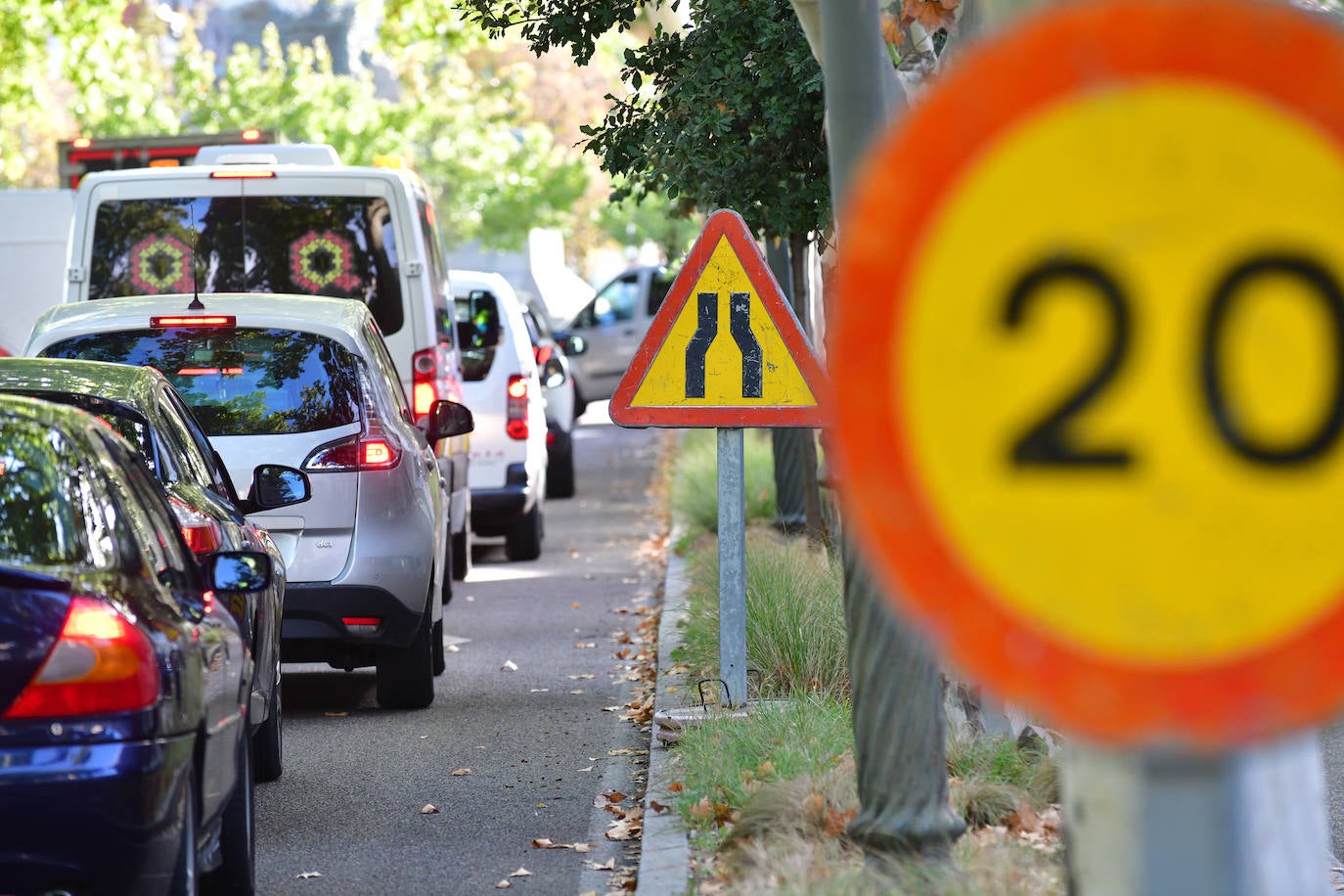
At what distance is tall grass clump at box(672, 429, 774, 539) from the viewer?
52.7 feet

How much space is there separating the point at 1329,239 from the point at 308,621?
7.05 meters

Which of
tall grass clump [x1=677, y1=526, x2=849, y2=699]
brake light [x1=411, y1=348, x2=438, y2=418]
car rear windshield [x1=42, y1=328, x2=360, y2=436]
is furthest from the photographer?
brake light [x1=411, y1=348, x2=438, y2=418]

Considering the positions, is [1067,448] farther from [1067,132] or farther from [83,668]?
[83,668]

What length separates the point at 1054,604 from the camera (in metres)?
2.28

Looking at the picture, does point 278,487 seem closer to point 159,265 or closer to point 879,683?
point 879,683

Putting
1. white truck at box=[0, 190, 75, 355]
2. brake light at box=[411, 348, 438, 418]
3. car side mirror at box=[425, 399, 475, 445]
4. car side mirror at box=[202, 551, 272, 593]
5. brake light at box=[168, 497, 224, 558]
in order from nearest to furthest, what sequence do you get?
car side mirror at box=[202, 551, 272, 593] → brake light at box=[168, 497, 224, 558] → car side mirror at box=[425, 399, 475, 445] → brake light at box=[411, 348, 438, 418] → white truck at box=[0, 190, 75, 355]

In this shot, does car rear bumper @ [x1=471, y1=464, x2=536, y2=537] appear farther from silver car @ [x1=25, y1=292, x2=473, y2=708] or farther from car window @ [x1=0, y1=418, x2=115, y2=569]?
car window @ [x1=0, y1=418, x2=115, y2=569]

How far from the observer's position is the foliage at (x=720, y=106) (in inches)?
421

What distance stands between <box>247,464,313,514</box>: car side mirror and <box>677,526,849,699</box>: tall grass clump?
195 cm

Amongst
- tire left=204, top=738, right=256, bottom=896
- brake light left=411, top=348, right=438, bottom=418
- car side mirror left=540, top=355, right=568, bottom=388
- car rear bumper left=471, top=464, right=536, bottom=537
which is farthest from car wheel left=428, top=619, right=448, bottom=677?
car side mirror left=540, top=355, right=568, bottom=388

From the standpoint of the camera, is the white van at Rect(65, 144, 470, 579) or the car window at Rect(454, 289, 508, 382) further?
the car window at Rect(454, 289, 508, 382)

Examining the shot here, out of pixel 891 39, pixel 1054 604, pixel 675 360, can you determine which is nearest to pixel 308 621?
pixel 675 360

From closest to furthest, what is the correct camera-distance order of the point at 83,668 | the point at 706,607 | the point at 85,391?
the point at 83,668 → the point at 85,391 → the point at 706,607

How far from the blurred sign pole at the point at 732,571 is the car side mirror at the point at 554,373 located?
11.4 m
